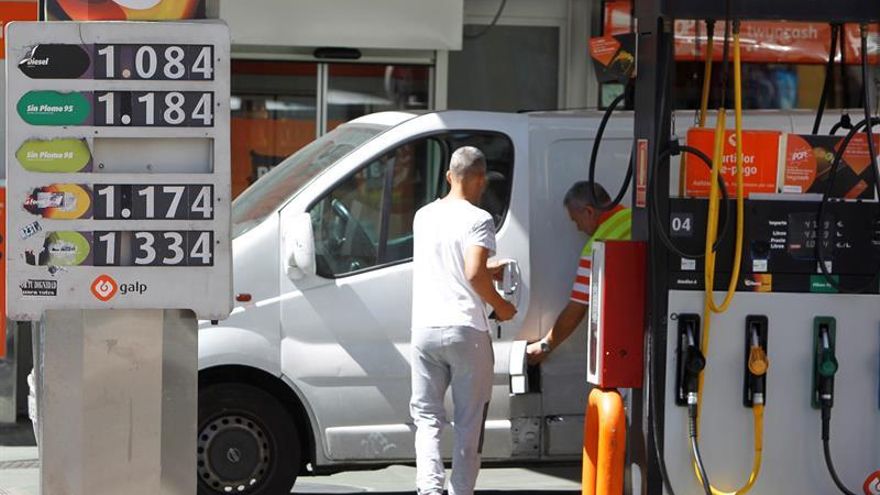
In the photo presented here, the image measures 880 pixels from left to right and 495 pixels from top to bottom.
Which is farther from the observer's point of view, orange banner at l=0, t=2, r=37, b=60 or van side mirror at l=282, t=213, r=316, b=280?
orange banner at l=0, t=2, r=37, b=60

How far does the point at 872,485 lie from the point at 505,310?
2.06m

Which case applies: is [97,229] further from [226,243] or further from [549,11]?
[549,11]

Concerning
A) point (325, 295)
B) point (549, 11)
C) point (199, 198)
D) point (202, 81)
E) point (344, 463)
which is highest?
point (549, 11)

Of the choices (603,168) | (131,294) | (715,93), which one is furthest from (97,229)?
(715,93)

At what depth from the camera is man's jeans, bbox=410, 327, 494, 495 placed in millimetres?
7094

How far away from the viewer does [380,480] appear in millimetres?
9312

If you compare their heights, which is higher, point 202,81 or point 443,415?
point 202,81

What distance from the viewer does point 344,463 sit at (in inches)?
309

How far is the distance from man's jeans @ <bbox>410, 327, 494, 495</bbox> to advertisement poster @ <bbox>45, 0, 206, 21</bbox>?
2.69 meters

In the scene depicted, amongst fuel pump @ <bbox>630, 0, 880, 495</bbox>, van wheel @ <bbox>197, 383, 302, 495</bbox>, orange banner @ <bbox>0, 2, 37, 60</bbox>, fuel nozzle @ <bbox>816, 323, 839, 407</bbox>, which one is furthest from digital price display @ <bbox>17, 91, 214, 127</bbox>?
orange banner @ <bbox>0, 2, 37, 60</bbox>

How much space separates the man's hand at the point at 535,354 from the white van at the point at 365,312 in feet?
0.26

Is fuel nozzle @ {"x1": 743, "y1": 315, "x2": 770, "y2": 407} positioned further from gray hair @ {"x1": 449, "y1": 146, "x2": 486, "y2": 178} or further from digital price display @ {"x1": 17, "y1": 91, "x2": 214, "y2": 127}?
digital price display @ {"x1": 17, "y1": 91, "x2": 214, "y2": 127}

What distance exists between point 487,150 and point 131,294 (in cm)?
348

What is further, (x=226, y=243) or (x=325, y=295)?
(x=325, y=295)
